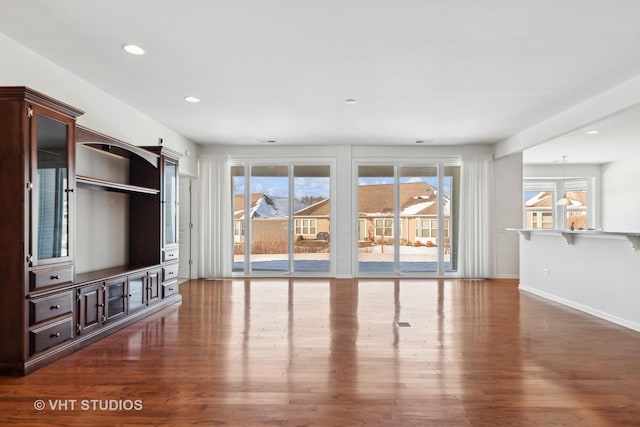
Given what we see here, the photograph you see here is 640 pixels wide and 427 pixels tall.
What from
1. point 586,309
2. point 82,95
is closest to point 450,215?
point 586,309

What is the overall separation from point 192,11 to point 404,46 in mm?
1789

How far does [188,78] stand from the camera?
431cm

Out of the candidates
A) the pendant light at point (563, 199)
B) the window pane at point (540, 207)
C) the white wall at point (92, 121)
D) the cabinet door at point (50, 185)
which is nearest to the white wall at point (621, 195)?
the pendant light at point (563, 199)

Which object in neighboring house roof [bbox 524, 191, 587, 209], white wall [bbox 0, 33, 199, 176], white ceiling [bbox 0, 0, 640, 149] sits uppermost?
white ceiling [bbox 0, 0, 640, 149]

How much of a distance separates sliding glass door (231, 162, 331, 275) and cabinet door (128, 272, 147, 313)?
3335mm

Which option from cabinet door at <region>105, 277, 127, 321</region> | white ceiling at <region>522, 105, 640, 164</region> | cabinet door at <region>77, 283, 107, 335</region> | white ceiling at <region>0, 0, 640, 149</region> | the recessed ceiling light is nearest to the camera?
white ceiling at <region>0, 0, 640, 149</region>

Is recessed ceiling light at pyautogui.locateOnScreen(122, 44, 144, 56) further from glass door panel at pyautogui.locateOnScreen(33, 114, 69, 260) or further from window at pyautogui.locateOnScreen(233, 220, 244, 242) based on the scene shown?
window at pyautogui.locateOnScreen(233, 220, 244, 242)

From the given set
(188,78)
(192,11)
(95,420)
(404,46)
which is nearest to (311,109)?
(188,78)

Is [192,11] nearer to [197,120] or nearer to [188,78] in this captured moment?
[188,78]

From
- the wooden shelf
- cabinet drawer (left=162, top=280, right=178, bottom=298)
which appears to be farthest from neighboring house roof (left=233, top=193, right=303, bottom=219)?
the wooden shelf

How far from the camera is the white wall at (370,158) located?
7.99m

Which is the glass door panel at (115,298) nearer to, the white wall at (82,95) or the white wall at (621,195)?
the white wall at (82,95)

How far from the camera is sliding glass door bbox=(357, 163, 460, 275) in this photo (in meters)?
8.11

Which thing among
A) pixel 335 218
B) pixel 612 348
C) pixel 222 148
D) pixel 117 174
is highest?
pixel 222 148
